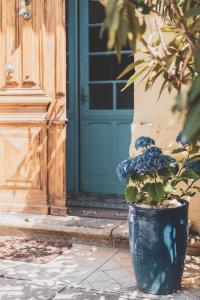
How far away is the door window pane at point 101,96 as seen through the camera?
5930 millimetres

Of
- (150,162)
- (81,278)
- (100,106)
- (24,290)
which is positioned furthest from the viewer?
(100,106)

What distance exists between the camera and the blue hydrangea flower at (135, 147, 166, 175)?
3350 millimetres

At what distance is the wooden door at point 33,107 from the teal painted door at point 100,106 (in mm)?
949

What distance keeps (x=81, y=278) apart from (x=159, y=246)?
718 millimetres

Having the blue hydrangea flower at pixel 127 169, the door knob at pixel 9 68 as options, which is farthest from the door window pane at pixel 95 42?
the blue hydrangea flower at pixel 127 169

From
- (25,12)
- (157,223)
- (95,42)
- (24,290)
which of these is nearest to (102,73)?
(95,42)

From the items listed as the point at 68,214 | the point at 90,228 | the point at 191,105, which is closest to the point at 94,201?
the point at 68,214

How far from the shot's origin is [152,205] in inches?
139

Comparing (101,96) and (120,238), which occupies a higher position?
(101,96)

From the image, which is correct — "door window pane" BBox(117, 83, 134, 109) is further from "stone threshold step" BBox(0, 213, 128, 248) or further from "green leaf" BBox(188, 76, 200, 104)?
"green leaf" BBox(188, 76, 200, 104)

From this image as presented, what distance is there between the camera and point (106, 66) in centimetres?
591

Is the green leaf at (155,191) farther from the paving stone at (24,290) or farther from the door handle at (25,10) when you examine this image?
the door handle at (25,10)

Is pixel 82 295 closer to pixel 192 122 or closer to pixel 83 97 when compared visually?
pixel 192 122

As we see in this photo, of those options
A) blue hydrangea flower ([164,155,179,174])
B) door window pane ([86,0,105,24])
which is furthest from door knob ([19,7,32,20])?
blue hydrangea flower ([164,155,179,174])
